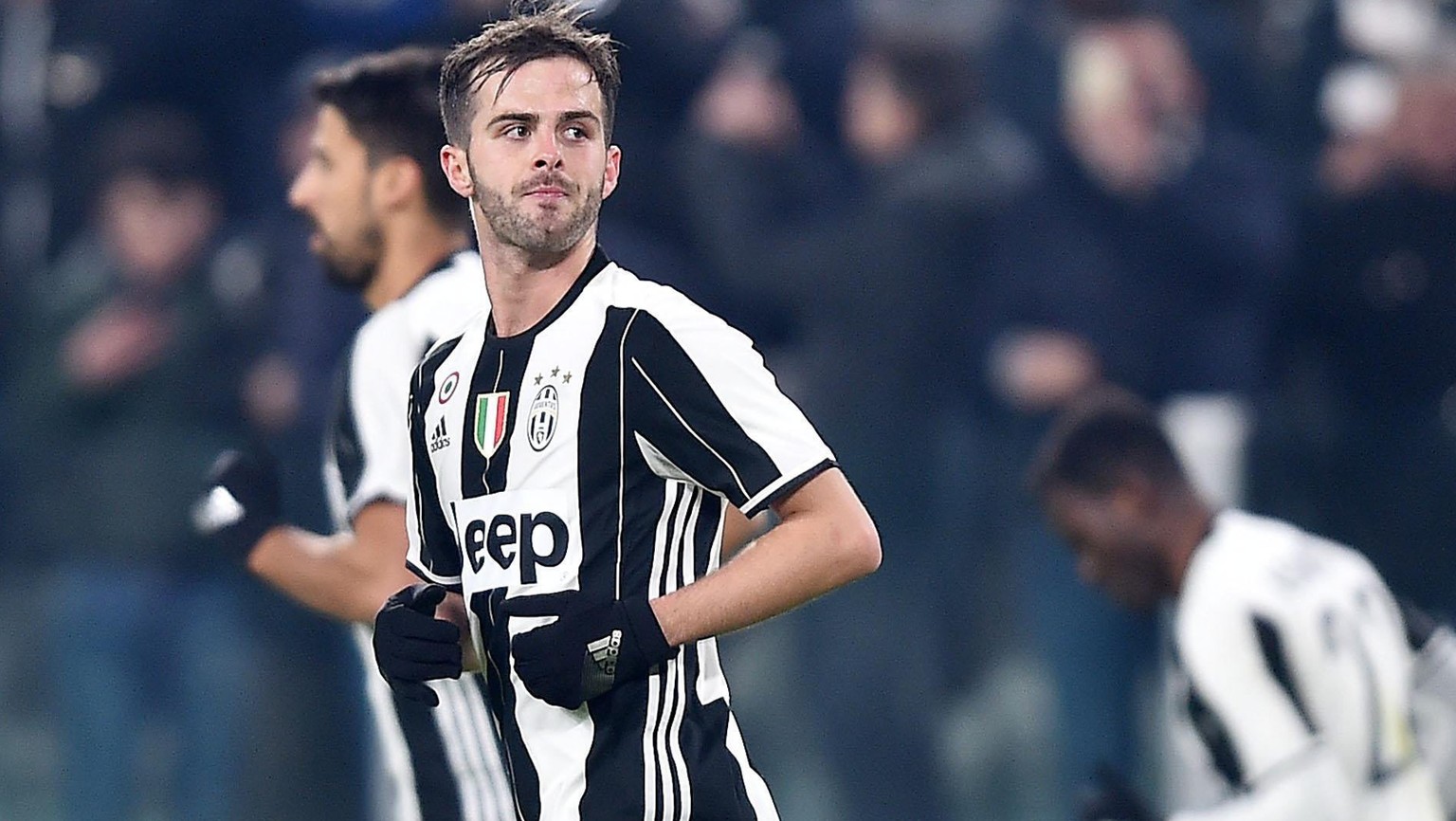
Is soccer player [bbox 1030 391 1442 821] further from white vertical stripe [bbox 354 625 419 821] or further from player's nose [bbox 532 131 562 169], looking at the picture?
player's nose [bbox 532 131 562 169]

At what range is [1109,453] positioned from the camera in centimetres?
556

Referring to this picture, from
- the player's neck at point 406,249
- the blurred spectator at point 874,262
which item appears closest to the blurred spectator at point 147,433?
the blurred spectator at point 874,262

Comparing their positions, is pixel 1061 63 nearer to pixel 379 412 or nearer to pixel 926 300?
pixel 926 300

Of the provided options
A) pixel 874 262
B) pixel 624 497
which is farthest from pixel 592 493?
pixel 874 262

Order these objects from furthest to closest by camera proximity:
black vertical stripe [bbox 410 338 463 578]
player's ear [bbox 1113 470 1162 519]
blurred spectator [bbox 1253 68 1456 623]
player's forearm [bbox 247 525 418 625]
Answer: blurred spectator [bbox 1253 68 1456 623] → player's ear [bbox 1113 470 1162 519] → player's forearm [bbox 247 525 418 625] → black vertical stripe [bbox 410 338 463 578]

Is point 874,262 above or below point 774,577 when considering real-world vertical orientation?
above

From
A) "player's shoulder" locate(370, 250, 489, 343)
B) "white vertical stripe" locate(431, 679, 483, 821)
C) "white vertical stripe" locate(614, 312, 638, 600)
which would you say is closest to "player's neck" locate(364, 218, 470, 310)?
"player's shoulder" locate(370, 250, 489, 343)

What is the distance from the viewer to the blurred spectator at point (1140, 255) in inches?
252

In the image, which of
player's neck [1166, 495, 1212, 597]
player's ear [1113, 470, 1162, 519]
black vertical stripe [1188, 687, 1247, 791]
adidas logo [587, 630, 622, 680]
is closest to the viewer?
adidas logo [587, 630, 622, 680]

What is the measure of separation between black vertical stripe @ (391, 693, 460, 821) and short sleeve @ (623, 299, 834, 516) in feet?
4.13

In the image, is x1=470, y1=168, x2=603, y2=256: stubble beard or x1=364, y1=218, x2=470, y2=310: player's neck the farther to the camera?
x1=364, y1=218, x2=470, y2=310: player's neck

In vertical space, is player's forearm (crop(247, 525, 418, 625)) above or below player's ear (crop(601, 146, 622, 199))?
below

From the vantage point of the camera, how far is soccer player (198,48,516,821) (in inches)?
161

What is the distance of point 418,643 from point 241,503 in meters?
1.25
